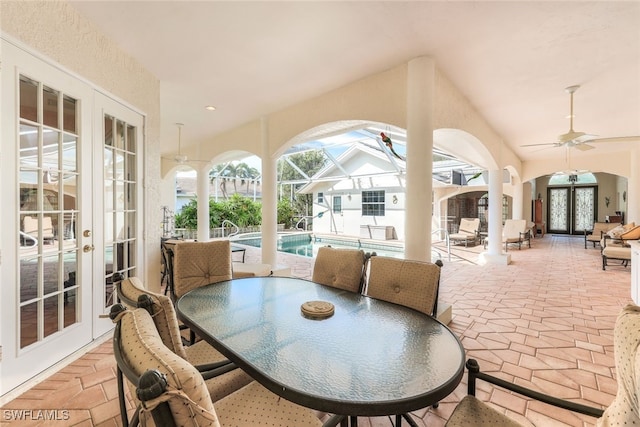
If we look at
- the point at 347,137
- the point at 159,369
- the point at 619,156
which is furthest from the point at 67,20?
the point at 619,156

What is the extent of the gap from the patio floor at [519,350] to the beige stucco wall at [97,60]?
168 centimetres

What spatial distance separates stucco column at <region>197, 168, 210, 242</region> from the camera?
7109mm

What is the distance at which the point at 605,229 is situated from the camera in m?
8.70

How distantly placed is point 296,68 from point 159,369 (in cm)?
339

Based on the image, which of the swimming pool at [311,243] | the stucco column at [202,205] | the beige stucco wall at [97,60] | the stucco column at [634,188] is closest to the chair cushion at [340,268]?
the beige stucco wall at [97,60]

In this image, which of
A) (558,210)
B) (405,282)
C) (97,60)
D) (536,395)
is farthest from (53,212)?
(558,210)

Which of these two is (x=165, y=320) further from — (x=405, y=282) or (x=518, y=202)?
(x=518, y=202)

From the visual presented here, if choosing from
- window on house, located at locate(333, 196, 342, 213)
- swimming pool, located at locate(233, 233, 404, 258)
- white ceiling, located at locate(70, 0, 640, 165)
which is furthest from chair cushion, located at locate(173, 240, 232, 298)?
window on house, located at locate(333, 196, 342, 213)

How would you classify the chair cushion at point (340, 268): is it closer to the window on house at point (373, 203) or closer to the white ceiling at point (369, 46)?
the white ceiling at point (369, 46)

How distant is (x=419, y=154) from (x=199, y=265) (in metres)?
2.60

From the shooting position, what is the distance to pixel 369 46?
2.87m

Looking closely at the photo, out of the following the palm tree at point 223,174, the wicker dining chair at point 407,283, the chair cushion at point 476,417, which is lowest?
the chair cushion at point 476,417

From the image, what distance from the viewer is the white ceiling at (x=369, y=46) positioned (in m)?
2.35

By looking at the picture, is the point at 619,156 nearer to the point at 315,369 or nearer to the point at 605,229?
the point at 605,229
